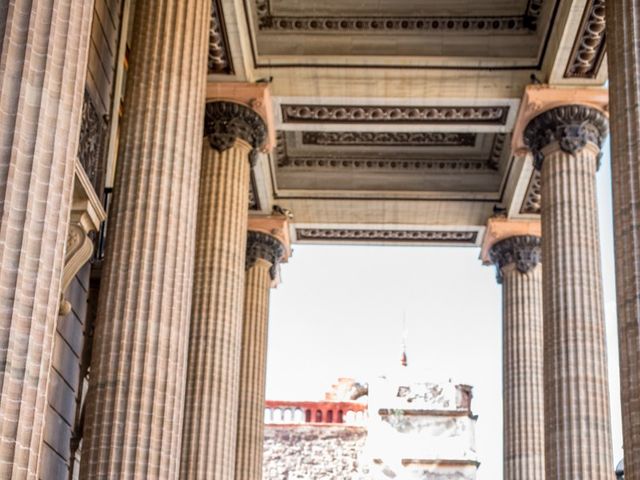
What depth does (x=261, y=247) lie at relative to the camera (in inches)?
863

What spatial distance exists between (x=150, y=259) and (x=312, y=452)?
22.4 m

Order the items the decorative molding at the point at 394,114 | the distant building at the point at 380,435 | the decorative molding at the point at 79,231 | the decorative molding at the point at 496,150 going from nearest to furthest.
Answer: the decorative molding at the point at 79,231, the decorative molding at the point at 394,114, the decorative molding at the point at 496,150, the distant building at the point at 380,435

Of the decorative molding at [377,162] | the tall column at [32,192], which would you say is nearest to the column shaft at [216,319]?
the decorative molding at [377,162]

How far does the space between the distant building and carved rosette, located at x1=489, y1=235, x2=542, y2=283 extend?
476 inches

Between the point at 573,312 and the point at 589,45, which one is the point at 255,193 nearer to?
the point at 589,45

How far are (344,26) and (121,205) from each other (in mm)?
7809

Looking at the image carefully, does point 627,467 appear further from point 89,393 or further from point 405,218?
point 405,218

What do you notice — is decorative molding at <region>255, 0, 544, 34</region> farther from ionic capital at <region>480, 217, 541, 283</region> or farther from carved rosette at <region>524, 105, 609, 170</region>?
ionic capital at <region>480, 217, 541, 283</region>

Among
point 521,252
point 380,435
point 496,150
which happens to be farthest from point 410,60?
point 380,435

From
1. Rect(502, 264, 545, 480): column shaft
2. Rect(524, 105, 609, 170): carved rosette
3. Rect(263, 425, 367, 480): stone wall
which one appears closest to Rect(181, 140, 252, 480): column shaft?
Rect(524, 105, 609, 170): carved rosette

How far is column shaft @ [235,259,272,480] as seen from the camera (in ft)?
65.9

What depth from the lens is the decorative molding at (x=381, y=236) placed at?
23.6 m

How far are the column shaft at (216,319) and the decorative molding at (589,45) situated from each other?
4.94 metres

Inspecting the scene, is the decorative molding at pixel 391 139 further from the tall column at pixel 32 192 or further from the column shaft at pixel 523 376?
the tall column at pixel 32 192
